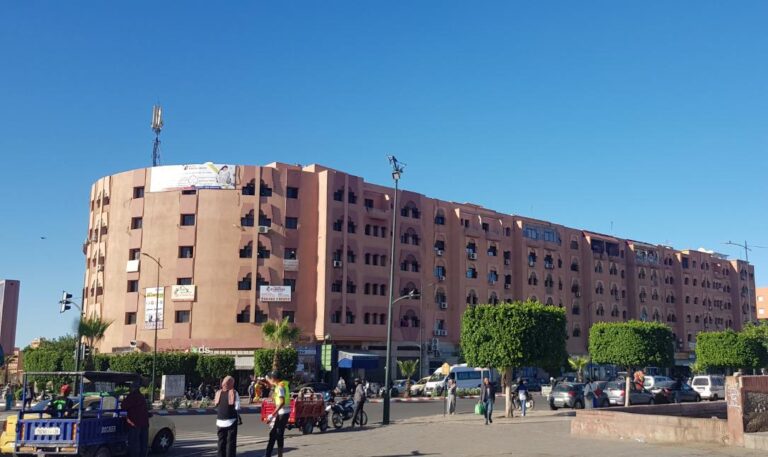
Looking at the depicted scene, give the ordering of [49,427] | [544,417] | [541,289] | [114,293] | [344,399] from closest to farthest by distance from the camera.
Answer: [49,427]
[344,399]
[544,417]
[114,293]
[541,289]

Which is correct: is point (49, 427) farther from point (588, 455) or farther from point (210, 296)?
point (210, 296)

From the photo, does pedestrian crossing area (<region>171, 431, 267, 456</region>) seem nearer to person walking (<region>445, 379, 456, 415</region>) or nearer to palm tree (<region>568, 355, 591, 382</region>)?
person walking (<region>445, 379, 456, 415</region>)

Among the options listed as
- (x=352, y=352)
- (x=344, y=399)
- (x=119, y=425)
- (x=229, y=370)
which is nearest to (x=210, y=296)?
(x=229, y=370)

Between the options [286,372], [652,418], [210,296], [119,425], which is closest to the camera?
[119,425]

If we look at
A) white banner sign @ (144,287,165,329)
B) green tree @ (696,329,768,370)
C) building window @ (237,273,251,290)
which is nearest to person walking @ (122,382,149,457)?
green tree @ (696,329,768,370)

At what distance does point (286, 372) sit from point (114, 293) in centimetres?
2072

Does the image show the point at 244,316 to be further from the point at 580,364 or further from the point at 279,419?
the point at 279,419

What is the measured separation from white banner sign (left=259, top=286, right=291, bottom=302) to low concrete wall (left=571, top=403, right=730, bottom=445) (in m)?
41.8

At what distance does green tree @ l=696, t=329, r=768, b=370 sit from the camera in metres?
50.4

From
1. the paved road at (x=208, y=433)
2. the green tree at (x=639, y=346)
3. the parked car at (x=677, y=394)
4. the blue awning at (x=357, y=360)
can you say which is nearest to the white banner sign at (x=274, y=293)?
the blue awning at (x=357, y=360)

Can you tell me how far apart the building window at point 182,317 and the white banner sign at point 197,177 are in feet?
35.8

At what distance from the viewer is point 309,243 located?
63.6m

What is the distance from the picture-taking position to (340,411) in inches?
992

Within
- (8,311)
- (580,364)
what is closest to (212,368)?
(580,364)
